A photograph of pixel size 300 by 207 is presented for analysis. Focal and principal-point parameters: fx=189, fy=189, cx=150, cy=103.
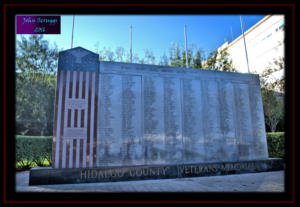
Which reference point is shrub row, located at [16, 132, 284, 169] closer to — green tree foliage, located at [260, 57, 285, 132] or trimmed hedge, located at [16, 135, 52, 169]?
trimmed hedge, located at [16, 135, 52, 169]

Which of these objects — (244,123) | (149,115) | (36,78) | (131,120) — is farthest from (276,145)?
Result: (36,78)

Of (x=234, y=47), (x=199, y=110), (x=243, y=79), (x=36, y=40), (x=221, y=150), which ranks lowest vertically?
(x=221, y=150)

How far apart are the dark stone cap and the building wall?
682 inches

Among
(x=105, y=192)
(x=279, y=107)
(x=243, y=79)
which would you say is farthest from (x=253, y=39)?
(x=105, y=192)

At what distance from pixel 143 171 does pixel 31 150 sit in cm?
614

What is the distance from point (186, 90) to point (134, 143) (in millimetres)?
3305

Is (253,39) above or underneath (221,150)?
above

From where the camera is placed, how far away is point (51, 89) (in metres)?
16.7

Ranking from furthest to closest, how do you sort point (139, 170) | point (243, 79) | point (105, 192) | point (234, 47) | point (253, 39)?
1. point (234, 47)
2. point (253, 39)
3. point (243, 79)
4. point (139, 170)
5. point (105, 192)

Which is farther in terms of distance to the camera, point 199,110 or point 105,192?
point 199,110

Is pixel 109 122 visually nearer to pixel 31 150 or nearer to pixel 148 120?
pixel 148 120

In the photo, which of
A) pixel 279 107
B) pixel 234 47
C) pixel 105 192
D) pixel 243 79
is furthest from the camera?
pixel 234 47

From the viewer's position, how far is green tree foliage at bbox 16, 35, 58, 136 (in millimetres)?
15539
